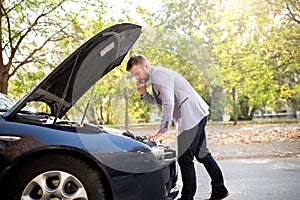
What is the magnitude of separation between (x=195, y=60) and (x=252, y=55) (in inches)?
374

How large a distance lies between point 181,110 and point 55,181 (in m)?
1.63

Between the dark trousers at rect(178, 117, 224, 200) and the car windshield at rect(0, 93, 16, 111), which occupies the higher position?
the car windshield at rect(0, 93, 16, 111)

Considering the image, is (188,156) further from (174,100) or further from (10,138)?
(10,138)

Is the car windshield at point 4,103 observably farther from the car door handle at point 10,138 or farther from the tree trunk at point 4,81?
the tree trunk at point 4,81

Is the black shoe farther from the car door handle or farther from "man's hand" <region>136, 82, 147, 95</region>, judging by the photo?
the car door handle

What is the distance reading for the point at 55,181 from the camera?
309cm

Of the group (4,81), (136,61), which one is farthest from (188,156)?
(4,81)

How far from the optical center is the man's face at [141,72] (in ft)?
12.8

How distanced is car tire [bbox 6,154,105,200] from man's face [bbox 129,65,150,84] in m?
1.25

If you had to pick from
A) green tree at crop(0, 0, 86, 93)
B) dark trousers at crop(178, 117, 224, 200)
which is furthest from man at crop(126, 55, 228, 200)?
green tree at crop(0, 0, 86, 93)

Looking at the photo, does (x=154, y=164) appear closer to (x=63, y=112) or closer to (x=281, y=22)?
(x=63, y=112)

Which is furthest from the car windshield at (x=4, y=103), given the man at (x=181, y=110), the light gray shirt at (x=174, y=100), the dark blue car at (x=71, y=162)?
the light gray shirt at (x=174, y=100)

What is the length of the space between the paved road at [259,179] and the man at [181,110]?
1.53 feet

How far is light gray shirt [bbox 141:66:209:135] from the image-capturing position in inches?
154
